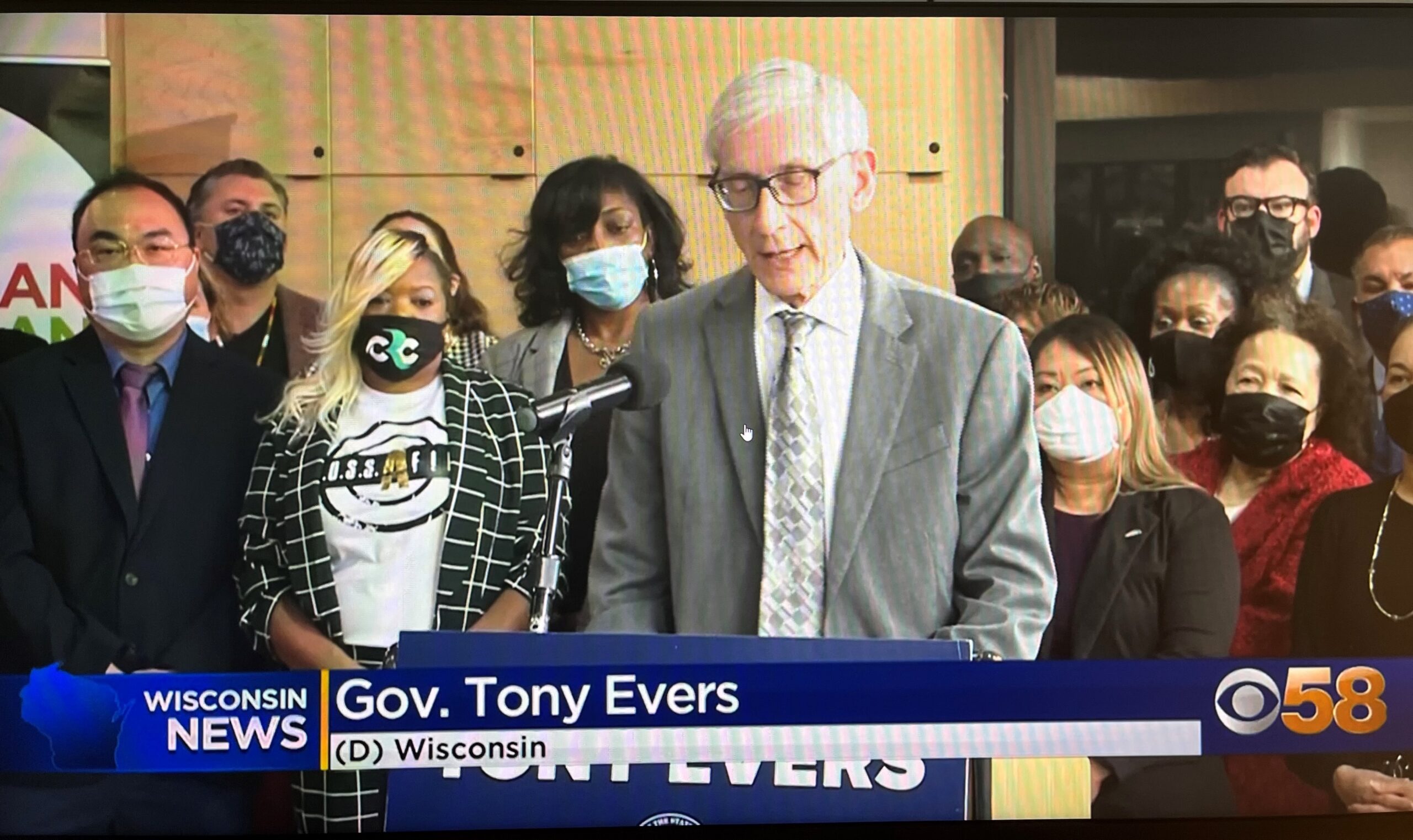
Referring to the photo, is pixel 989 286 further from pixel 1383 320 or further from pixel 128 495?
pixel 128 495

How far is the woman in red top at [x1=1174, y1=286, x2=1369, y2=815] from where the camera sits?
120 inches

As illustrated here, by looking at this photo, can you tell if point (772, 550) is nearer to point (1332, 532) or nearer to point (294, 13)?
point (1332, 532)

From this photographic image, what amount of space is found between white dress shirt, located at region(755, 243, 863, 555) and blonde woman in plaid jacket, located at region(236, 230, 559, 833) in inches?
19.9

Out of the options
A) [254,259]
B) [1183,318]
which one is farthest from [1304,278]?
[254,259]

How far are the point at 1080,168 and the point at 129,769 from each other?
2302 millimetres

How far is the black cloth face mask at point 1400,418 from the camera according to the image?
308 centimetres

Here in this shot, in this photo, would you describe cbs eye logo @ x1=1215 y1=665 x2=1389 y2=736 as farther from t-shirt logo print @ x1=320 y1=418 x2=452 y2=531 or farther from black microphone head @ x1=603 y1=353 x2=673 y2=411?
t-shirt logo print @ x1=320 y1=418 x2=452 y2=531

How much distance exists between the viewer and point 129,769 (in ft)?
9.89

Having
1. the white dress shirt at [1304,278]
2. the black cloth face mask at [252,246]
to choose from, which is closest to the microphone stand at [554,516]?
the black cloth face mask at [252,246]

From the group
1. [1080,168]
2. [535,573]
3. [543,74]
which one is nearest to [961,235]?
[1080,168]

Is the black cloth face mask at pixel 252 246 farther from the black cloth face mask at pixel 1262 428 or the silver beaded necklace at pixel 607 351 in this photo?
the black cloth face mask at pixel 1262 428

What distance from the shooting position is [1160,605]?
3051 mm

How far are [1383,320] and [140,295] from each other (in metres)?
2.58

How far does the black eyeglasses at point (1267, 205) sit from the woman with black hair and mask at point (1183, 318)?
6 centimetres
